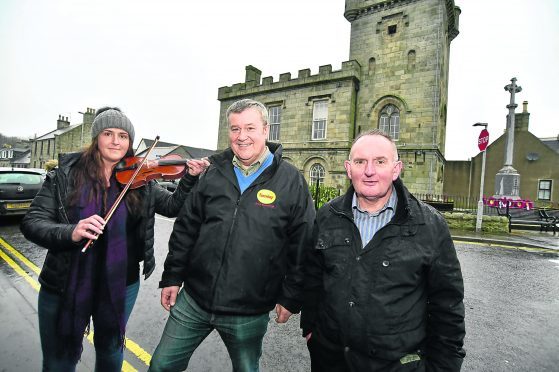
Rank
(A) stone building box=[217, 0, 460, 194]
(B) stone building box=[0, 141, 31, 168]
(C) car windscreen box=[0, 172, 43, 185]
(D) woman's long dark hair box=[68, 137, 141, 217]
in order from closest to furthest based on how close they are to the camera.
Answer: (D) woman's long dark hair box=[68, 137, 141, 217] → (C) car windscreen box=[0, 172, 43, 185] → (A) stone building box=[217, 0, 460, 194] → (B) stone building box=[0, 141, 31, 168]

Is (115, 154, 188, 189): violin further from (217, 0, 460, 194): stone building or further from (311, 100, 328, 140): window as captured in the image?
(311, 100, 328, 140): window

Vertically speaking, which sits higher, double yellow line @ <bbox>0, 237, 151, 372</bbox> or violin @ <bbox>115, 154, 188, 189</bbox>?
violin @ <bbox>115, 154, 188, 189</bbox>

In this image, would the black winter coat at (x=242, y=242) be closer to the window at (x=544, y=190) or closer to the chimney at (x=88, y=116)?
the window at (x=544, y=190)

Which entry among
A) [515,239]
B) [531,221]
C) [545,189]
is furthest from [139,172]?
[545,189]

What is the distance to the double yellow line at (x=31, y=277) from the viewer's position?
282 centimetres

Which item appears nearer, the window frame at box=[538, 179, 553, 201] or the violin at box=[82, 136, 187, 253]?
the violin at box=[82, 136, 187, 253]

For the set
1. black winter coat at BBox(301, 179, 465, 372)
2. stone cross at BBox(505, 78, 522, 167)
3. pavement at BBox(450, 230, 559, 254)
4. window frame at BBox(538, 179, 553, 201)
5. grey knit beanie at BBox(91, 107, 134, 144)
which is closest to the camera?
black winter coat at BBox(301, 179, 465, 372)

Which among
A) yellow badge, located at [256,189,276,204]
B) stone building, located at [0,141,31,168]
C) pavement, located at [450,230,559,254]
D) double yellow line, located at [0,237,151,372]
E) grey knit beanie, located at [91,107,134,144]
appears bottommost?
double yellow line, located at [0,237,151,372]

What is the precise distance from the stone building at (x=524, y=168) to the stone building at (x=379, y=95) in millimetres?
13994

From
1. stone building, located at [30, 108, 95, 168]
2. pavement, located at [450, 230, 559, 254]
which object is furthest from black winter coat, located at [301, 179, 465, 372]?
stone building, located at [30, 108, 95, 168]

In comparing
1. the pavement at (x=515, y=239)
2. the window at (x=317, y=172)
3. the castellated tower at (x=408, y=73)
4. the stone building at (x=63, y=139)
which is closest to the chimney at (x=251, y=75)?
the castellated tower at (x=408, y=73)

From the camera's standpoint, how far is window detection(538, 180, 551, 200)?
2739 cm

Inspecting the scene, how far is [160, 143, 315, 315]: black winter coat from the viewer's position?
6.17 feet

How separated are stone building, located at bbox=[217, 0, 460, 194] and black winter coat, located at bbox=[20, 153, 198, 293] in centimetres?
1516
